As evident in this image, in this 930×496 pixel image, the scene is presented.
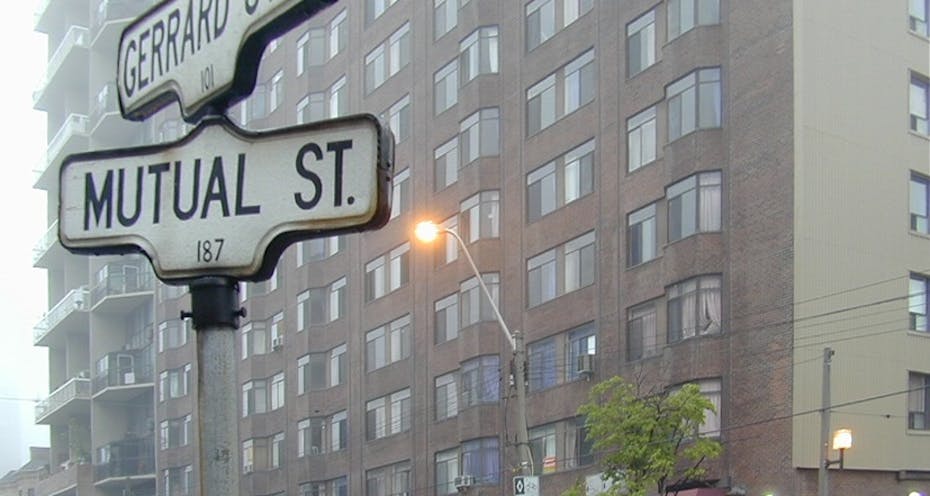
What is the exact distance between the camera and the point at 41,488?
93.6m

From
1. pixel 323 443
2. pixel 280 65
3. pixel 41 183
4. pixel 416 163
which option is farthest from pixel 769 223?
pixel 41 183

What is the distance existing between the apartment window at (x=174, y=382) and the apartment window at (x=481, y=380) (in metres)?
29.3

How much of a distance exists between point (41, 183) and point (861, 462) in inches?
2204

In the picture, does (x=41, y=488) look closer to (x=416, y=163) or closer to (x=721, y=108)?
(x=416, y=163)

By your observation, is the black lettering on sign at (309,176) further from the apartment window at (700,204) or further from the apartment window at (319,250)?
the apartment window at (319,250)

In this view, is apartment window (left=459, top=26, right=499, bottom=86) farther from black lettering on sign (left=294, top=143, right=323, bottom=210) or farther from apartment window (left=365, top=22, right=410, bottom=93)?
black lettering on sign (left=294, top=143, right=323, bottom=210)

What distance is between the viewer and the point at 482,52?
53250 millimetres

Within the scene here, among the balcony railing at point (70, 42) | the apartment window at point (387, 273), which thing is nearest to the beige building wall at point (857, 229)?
the apartment window at point (387, 273)

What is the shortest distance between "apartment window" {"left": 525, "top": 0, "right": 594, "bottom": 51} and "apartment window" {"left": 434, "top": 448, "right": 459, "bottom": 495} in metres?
14.7

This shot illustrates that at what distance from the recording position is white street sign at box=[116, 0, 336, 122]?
4168mm

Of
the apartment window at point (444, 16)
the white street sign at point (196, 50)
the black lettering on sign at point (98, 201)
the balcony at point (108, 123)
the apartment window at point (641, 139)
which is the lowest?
the black lettering on sign at point (98, 201)

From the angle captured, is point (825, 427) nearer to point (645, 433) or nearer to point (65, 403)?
point (645, 433)

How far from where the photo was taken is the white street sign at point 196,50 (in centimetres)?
417

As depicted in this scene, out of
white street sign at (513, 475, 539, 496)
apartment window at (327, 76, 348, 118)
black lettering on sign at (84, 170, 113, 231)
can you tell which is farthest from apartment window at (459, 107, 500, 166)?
black lettering on sign at (84, 170, 113, 231)
